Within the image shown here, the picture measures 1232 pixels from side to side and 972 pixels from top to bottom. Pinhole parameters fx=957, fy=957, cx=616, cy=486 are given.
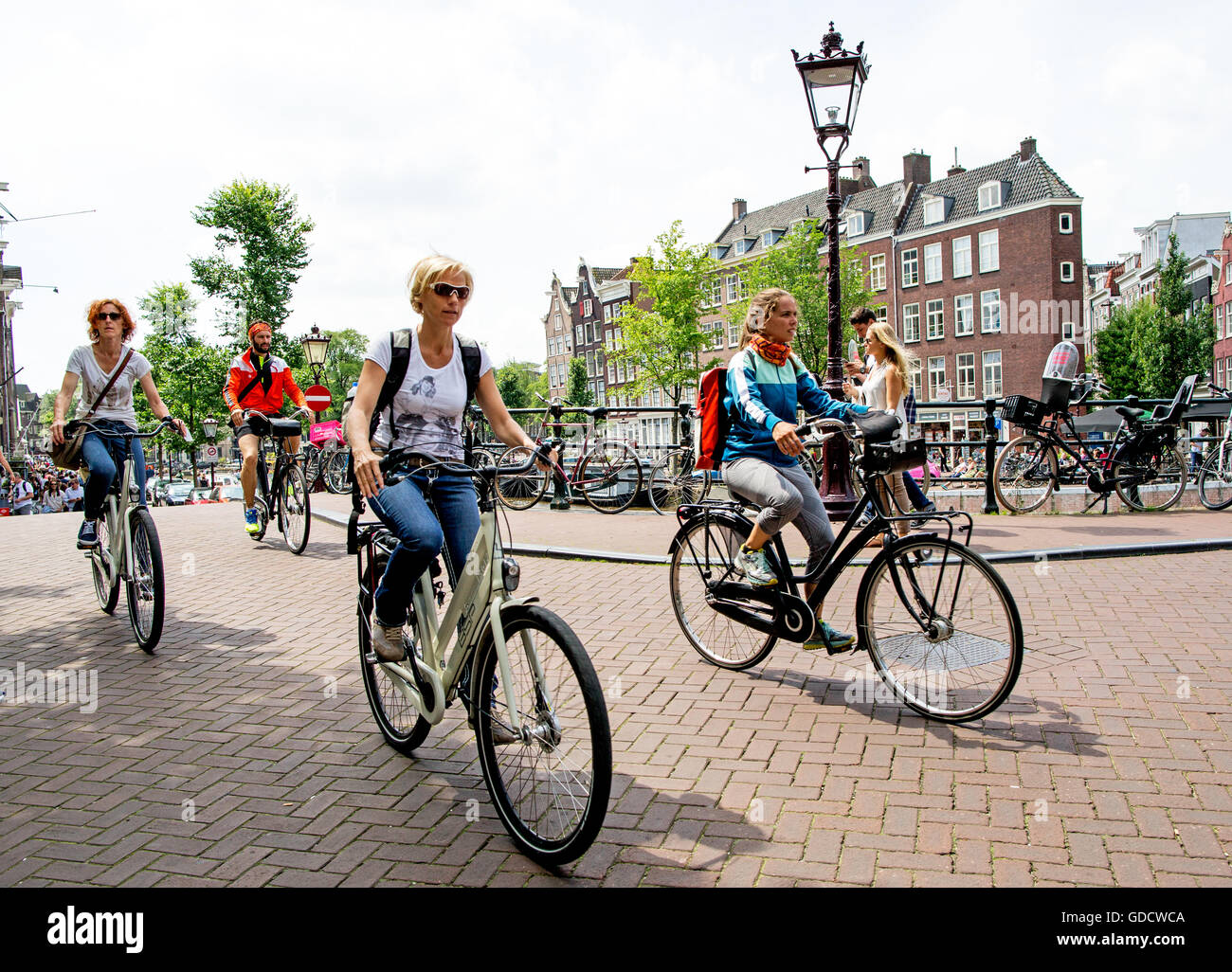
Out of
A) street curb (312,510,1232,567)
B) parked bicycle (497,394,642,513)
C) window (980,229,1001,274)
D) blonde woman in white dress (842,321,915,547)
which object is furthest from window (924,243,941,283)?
blonde woman in white dress (842,321,915,547)

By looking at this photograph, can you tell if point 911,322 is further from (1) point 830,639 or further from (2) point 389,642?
(2) point 389,642

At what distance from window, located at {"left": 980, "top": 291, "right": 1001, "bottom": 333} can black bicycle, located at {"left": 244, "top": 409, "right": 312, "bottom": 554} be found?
1685 inches

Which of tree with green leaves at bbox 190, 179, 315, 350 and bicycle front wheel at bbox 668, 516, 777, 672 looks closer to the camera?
bicycle front wheel at bbox 668, 516, 777, 672

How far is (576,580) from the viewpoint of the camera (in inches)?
281

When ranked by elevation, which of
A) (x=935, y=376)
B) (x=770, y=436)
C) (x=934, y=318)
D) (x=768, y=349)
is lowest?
(x=770, y=436)

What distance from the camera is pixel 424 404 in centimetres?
345

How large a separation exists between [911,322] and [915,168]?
8.76 meters

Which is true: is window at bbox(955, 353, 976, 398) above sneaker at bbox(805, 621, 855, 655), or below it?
above

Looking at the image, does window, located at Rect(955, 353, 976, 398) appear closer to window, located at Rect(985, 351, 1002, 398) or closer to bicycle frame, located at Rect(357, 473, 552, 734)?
window, located at Rect(985, 351, 1002, 398)

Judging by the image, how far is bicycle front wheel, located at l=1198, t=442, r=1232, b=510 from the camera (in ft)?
34.8

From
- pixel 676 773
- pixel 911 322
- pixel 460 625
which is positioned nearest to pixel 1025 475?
pixel 676 773

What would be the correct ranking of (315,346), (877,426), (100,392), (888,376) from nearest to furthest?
(877,426) < (100,392) < (888,376) < (315,346)

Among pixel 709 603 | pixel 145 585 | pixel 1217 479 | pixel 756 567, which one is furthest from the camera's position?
pixel 1217 479
